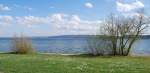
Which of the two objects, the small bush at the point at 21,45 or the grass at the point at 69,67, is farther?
the small bush at the point at 21,45

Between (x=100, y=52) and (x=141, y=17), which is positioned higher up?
(x=141, y=17)

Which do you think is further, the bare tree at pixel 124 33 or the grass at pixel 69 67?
the bare tree at pixel 124 33

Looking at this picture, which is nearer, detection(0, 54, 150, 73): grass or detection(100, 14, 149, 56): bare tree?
detection(0, 54, 150, 73): grass

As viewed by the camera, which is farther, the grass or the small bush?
the small bush

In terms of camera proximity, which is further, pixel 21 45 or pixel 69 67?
pixel 21 45

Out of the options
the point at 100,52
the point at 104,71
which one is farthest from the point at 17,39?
the point at 104,71

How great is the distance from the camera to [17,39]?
146ft

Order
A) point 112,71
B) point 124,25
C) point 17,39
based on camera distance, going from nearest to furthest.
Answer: point 112,71
point 124,25
point 17,39

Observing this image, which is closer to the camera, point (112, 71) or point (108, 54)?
point (112, 71)

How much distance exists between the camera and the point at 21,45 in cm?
4362

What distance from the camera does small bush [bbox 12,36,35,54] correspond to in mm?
43562

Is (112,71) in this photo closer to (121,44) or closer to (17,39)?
(121,44)

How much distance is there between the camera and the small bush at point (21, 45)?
4356cm

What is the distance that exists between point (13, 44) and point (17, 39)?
2.76 ft
